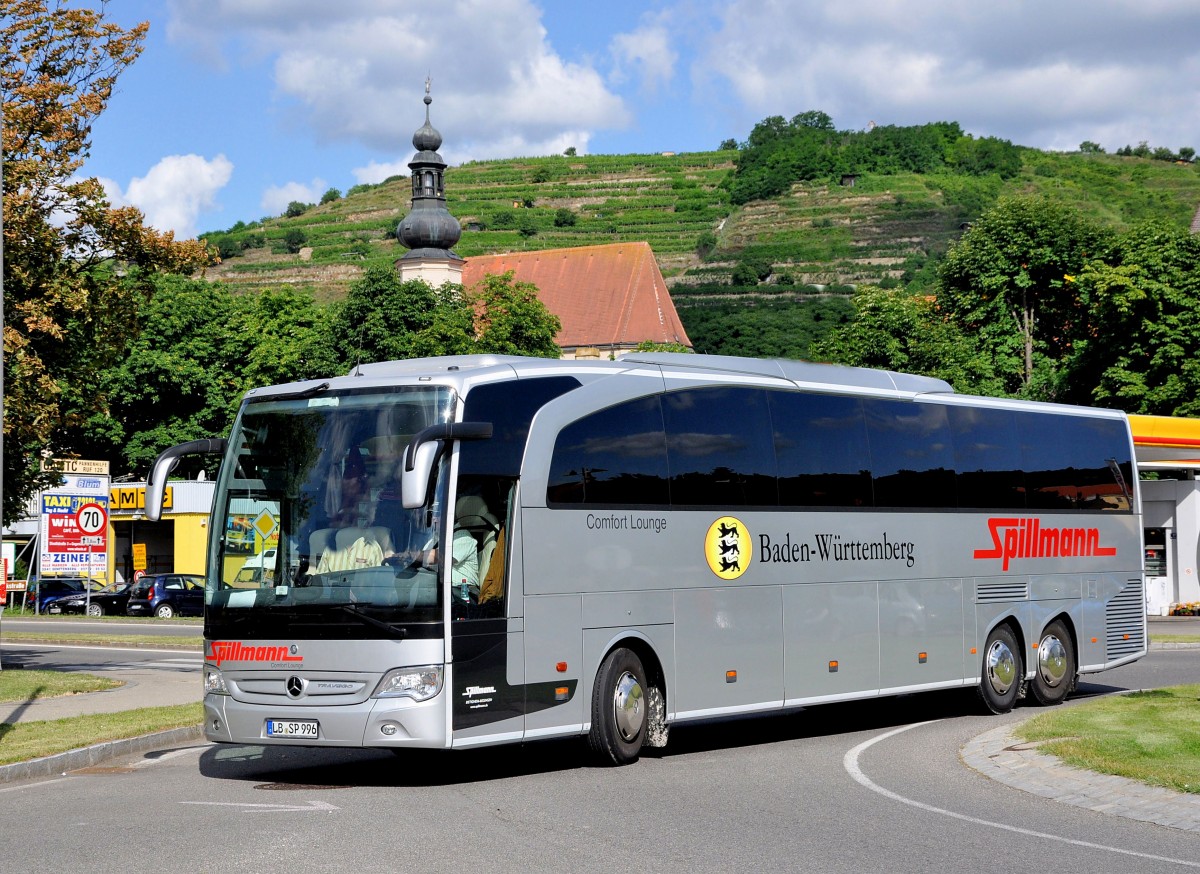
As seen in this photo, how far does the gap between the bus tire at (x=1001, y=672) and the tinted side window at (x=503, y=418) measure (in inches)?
305

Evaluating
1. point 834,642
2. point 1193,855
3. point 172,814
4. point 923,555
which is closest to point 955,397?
point 923,555

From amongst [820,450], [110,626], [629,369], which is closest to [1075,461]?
[820,450]

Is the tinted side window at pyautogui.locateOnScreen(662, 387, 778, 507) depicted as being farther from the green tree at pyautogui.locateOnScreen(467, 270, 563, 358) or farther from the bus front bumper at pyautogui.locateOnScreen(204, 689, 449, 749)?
the green tree at pyautogui.locateOnScreen(467, 270, 563, 358)

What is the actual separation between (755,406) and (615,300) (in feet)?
320

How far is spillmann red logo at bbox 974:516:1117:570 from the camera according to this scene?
58.2 ft

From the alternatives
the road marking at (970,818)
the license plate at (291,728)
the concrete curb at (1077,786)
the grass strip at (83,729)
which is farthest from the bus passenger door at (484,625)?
the grass strip at (83,729)

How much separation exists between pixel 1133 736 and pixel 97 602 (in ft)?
148

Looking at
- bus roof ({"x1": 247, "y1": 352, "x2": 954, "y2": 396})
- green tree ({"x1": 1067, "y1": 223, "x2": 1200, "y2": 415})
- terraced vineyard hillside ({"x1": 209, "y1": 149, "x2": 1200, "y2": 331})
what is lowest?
bus roof ({"x1": 247, "y1": 352, "x2": 954, "y2": 396})

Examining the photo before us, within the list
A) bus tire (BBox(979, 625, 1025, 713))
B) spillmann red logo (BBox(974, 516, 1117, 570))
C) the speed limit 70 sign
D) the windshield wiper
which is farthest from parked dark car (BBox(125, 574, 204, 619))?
the windshield wiper

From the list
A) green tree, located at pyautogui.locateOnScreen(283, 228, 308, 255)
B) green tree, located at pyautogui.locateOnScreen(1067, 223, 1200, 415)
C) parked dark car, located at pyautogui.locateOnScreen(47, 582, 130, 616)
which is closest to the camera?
green tree, located at pyautogui.locateOnScreen(1067, 223, 1200, 415)

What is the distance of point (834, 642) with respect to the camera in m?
15.4

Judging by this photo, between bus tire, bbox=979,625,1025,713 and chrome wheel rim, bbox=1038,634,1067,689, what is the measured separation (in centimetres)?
39

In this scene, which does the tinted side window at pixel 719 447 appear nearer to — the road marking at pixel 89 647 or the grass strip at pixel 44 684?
the grass strip at pixel 44 684

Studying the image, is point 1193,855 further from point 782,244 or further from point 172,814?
point 782,244
